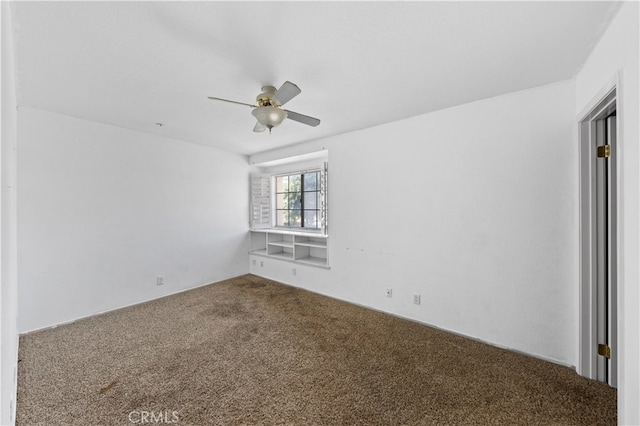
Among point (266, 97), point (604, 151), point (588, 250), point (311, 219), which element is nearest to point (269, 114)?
point (266, 97)

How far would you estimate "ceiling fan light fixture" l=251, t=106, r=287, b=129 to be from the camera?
1978 millimetres

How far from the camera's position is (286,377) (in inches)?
77.0

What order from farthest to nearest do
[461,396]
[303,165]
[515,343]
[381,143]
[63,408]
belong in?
[303,165]
[381,143]
[515,343]
[461,396]
[63,408]

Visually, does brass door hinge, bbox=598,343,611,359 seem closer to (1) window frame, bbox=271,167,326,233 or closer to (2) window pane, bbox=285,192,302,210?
(1) window frame, bbox=271,167,326,233

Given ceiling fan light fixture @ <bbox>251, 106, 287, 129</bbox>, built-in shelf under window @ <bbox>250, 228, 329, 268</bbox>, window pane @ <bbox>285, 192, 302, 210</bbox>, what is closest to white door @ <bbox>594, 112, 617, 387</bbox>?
ceiling fan light fixture @ <bbox>251, 106, 287, 129</bbox>

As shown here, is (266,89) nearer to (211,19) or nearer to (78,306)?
(211,19)

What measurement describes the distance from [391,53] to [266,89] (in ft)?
3.34

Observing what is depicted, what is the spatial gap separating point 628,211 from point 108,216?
4.59 metres

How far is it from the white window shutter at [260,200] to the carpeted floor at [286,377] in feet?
7.60

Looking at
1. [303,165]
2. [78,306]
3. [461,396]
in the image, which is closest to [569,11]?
[461,396]

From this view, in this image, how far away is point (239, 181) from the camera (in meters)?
4.77

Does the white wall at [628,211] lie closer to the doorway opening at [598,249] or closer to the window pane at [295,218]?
the doorway opening at [598,249]

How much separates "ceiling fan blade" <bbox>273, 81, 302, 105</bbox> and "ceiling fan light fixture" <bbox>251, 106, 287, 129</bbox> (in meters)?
0.07

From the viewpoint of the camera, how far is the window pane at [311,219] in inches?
184
